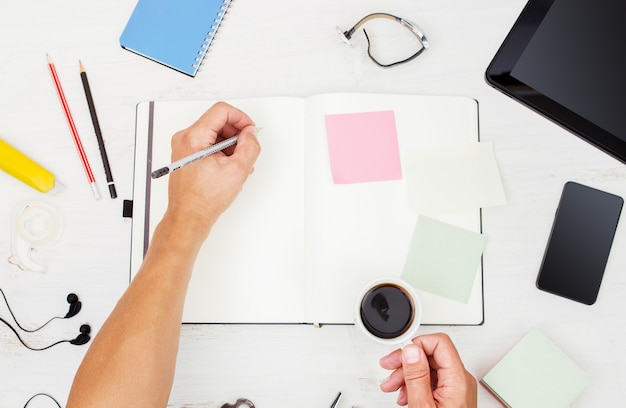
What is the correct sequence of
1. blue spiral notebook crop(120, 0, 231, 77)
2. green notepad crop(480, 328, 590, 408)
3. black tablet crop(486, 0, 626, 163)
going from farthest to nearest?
blue spiral notebook crop(120, 0, 231, 77) < green notepad crop(480, 328, 590, 408) < black tablet crop(486, 0, 626, 163)

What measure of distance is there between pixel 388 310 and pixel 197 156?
0.37 metres

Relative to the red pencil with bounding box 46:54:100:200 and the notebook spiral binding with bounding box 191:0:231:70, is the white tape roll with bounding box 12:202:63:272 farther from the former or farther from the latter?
the notebook spiral binding with bounding box 191:0:231:70

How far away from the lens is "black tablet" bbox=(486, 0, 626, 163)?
0.68 m

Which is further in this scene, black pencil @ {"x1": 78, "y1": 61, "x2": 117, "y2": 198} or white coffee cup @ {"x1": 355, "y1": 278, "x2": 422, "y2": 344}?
black pencil @ {"x1": 78, "y1": 61, "x2": 117, "y2": 198}

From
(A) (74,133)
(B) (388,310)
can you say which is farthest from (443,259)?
(A) (74,133)

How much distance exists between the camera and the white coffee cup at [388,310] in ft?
2.48

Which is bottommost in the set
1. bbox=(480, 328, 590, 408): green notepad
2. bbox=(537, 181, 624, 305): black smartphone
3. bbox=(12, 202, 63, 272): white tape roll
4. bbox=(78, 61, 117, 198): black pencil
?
bbox=(480, 328, 590, 408): green notepad

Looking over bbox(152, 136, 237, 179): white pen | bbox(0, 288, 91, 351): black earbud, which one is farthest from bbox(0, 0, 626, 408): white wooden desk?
bbox(152, 136, 237, 179): white pen

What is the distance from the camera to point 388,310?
77cm

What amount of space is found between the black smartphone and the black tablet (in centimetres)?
18

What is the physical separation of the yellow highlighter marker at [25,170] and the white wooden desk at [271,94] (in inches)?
0.8

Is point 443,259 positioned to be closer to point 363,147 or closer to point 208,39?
point 363,147

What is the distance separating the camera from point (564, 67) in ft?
2.33

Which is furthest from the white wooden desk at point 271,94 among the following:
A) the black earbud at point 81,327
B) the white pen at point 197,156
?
the white pen at point 197,156
